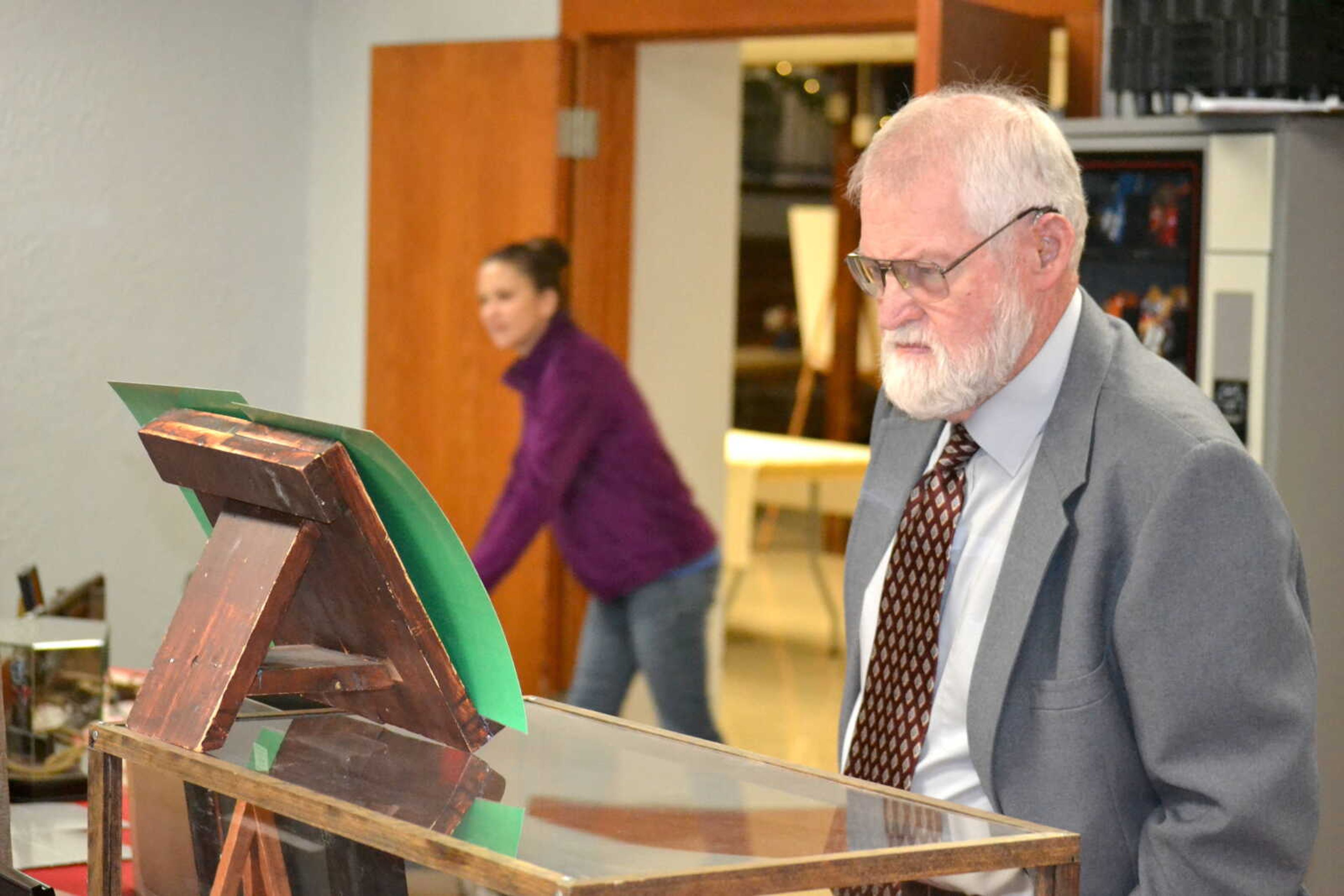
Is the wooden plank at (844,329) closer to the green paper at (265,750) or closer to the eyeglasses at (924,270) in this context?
the eyeglasses at (924,270)

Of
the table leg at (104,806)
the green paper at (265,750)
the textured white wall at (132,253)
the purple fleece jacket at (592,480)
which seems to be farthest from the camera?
the textured white wall at (132,253)

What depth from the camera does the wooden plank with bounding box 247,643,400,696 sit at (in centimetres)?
132

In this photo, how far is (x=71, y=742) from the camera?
2430 mm

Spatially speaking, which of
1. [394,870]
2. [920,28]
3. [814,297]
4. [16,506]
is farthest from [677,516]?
[814,297]

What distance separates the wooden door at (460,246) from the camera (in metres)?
5.40

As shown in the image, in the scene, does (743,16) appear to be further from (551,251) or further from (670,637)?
(670,637)

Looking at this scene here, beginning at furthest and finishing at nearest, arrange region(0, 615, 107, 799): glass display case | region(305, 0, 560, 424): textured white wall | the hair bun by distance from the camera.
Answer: region(305, 0, 560, 424): textured white wall → the hair bun → region(0, 615, 107, 799): glass display case

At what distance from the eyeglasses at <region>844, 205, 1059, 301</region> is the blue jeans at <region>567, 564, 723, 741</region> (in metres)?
2.45

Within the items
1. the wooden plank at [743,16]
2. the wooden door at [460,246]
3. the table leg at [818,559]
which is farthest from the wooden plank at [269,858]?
the table leg at [818,559]

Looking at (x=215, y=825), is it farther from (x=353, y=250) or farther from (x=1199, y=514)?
(x=353, y=250)

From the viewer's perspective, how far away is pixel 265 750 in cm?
128

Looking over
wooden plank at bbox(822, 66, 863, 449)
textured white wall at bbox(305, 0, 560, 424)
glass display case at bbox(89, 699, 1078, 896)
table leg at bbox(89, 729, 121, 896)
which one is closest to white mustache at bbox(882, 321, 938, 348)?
glass display case at bbox(89, 699, 1078, 896)

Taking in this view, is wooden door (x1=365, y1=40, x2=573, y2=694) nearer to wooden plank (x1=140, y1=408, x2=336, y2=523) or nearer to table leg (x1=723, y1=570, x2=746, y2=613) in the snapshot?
table leg (x1=723, y1=570, x2=746, y2=613)

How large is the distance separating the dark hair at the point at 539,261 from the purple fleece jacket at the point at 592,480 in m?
0.08
